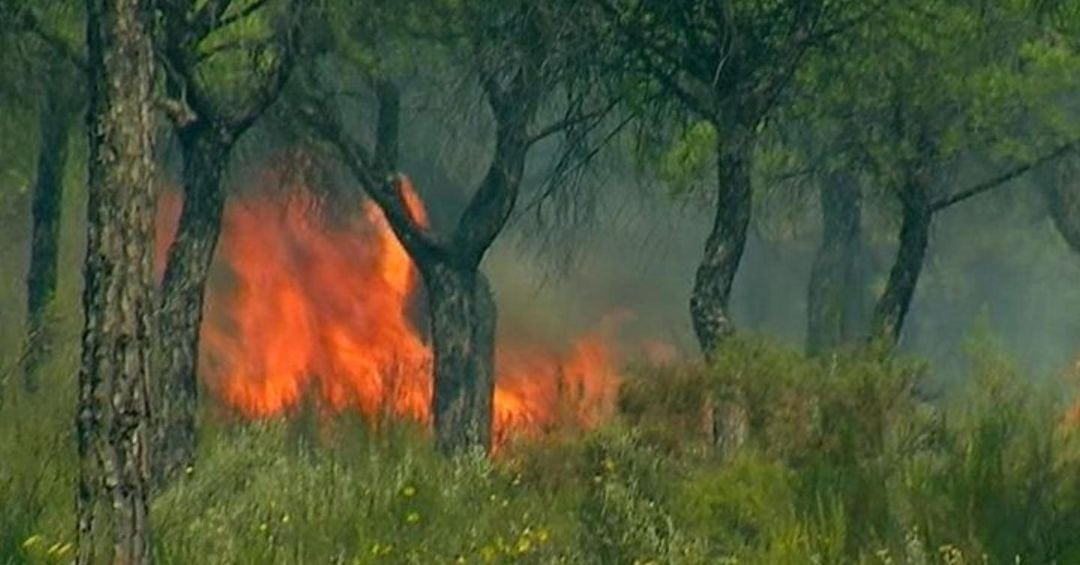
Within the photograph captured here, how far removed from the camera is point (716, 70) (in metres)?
15.1

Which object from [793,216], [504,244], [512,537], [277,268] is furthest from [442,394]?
[504,244]

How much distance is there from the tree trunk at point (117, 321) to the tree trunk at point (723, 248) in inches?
281

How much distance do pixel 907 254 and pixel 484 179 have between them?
15.1 ft

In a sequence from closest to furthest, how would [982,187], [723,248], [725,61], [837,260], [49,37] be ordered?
[725,61]
[723,248]
[49,37]
[982,187]
[837,260]

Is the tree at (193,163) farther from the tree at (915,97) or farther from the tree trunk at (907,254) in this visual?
the tree trunk at (907,254)

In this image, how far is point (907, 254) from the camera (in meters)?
17.8

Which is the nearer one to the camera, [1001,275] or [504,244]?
[504,244]

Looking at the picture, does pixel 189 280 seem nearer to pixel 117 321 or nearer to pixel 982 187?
pixel 982 187

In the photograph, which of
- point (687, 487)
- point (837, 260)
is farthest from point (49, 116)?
point (837, 260)

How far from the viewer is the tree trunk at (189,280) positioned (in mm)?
15336

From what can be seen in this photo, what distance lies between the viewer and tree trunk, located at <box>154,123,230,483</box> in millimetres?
15336

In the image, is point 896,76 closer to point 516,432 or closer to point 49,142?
point 516,432

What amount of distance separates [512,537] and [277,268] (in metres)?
26.0

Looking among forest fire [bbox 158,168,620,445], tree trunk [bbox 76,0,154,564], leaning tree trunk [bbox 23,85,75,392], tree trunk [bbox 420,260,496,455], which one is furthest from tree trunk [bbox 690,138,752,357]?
forest fire [bbox 158,168,620,445]
